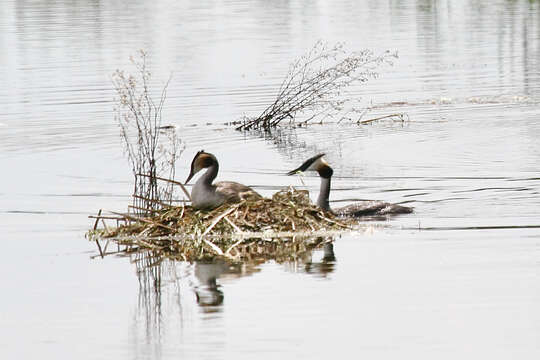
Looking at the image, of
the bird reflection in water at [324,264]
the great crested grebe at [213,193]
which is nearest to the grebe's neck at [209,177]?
the great crested grebe at [213,193]

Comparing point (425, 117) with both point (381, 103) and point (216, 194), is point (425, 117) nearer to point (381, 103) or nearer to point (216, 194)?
point (381, 103)

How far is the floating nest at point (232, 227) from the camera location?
49.8ft

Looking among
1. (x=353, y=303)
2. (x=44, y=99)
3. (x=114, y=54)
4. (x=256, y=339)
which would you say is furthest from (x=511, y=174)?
(x=114, y=54)

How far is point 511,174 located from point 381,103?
10.8 m

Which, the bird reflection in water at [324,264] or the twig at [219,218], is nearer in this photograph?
the bird reflection in water at [324,264]

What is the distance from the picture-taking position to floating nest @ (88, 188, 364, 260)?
15.2 metres

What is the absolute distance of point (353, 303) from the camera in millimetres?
11852

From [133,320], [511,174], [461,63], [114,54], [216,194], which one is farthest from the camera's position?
[114,54]

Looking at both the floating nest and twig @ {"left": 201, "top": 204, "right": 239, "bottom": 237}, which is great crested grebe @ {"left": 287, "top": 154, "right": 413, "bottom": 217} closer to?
the floating nest

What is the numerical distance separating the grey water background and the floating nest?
449 mm

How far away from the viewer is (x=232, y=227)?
50.8 feet

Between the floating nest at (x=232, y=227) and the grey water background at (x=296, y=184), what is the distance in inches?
17.7

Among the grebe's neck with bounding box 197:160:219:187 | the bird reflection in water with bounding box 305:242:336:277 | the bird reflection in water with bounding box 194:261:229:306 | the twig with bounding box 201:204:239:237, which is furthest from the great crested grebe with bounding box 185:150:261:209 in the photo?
the bird reflection in water with bounding box 194:261:229:306

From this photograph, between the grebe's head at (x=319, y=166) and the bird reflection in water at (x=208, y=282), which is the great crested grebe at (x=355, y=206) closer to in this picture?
the grebe's head at (x=319, y=166)
